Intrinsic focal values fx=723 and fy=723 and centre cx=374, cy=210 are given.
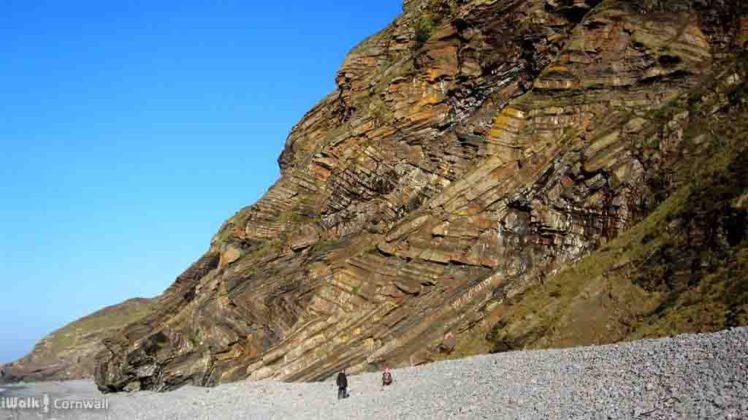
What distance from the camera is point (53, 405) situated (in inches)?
1476

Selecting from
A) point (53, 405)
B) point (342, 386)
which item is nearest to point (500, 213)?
point (342, 386)

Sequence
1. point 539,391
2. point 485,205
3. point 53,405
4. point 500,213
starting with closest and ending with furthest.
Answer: point 539,391 < point 500,213 < point 485,205 < point 53,405

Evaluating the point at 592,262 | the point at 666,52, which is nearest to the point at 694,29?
the point at 666,52

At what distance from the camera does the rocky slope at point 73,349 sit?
2916 inches

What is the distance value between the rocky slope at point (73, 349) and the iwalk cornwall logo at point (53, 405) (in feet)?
103

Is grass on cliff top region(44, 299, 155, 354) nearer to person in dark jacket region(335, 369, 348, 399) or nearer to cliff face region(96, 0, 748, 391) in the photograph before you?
cliff face region(96, 0, 748, 391)

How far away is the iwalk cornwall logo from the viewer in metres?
35.5

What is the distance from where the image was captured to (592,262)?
3042 cm

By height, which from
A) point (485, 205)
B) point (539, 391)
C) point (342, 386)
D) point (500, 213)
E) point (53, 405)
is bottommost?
point (53, 405)

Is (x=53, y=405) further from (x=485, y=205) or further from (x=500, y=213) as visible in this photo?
(x=500, y=213)

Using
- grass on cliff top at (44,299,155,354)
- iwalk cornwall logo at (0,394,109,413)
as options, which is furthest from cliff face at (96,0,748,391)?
grass on cliff top at (44,299,155,354)

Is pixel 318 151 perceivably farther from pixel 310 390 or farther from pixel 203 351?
pixel 310 390

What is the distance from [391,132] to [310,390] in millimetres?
20103

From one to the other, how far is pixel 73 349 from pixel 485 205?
58.2m
